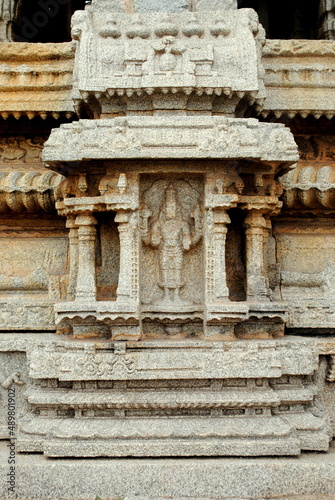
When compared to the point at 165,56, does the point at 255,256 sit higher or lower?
lower

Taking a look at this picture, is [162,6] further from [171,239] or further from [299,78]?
[171,239]

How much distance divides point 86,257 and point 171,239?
82cm

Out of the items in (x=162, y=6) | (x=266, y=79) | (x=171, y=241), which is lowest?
(x=171, y=241)

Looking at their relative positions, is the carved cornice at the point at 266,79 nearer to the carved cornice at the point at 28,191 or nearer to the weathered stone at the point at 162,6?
the carved cornice at the point at 28,191

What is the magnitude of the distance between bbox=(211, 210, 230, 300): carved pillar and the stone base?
1422 mm

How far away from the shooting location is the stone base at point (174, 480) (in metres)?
4.05

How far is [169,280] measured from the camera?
4.91 m

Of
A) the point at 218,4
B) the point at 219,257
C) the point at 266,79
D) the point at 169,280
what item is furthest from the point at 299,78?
the point at 169,280

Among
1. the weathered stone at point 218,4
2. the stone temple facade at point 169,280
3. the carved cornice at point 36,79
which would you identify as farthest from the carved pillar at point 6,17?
the weathered stone at point 218,4

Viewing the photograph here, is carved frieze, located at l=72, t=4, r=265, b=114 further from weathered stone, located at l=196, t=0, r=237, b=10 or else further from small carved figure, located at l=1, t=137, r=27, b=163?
small carved figure, located at l=1, t=137, r=27, b=163

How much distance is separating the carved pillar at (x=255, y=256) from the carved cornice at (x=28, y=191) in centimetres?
206

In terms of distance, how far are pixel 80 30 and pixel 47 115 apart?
104 centimetres

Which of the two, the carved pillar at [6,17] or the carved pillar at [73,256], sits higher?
the carved pillar at [6,17]

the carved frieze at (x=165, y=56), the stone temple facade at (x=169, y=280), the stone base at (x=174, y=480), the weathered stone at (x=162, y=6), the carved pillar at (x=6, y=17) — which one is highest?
the carved pillar at (x=6, y=17)
